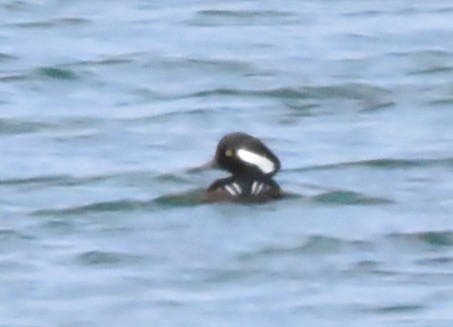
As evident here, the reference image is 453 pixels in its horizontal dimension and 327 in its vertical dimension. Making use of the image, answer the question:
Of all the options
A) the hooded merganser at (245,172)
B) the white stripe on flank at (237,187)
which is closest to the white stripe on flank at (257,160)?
the hooded merganser at (245,172)

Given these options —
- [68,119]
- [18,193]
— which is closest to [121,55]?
[68,119]

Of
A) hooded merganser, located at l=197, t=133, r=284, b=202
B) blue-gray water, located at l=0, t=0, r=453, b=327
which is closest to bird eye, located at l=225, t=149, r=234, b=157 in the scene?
hooded merganser, located at l=197, t=133, r=284, b=202

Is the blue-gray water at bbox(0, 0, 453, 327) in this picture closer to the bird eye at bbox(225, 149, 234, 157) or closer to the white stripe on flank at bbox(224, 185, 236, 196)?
the white stripe on flank at bbox(224, 185, 236, 196)

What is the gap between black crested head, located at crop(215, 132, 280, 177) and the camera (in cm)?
1597

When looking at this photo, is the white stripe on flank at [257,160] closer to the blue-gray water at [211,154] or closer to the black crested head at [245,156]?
the black crested head at [245,156]

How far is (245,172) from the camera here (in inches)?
627

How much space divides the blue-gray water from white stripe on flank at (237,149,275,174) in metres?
0.20

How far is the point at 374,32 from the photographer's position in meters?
22.2

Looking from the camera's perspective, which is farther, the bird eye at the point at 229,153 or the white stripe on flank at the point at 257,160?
the bird eye at the point at 229,153

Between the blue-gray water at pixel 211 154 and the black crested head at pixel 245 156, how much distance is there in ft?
0.67

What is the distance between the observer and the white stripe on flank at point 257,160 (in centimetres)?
1595

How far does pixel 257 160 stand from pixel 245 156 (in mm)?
69

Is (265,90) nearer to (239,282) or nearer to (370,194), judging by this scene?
(370,194)

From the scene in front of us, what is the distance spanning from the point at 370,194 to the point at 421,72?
427cm
